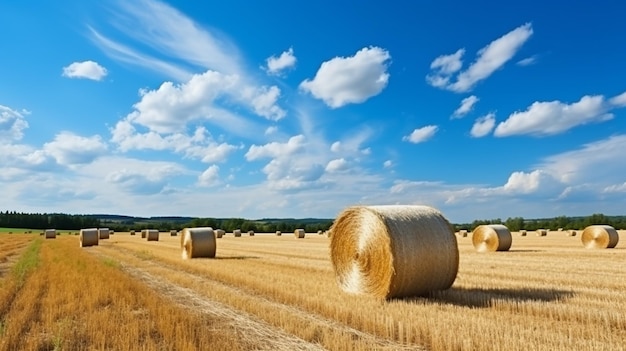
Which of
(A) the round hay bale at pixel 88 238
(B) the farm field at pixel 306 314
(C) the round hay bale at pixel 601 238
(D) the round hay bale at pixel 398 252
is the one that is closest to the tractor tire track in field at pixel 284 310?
(B) the farm field at pixel 306 314

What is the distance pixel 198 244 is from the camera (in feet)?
66.2

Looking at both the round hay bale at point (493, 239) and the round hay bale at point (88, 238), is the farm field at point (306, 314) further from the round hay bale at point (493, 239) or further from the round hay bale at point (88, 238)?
the round hay bale at point (88, 238)

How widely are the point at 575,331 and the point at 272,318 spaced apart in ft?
13.0

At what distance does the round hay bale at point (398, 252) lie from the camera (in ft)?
30.3

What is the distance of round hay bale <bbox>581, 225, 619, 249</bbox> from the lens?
23.2 meters

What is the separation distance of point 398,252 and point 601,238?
60.4 ft

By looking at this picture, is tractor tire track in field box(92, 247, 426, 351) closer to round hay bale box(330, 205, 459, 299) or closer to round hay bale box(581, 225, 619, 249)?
round hay bale box(330, 205, 459, 299)

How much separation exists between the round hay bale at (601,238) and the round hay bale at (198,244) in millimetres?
17098

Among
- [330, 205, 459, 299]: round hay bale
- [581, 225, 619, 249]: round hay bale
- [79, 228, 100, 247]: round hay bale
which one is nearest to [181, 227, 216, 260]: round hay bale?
[330, 205, 459, 299]: round hay bale

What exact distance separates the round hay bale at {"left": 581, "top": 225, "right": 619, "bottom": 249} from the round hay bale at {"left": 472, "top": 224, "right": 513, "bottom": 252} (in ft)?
14.4

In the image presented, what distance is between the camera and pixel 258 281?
446 inches

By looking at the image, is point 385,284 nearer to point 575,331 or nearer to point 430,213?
point 430,213

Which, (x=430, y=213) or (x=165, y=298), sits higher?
(x=430, y=213)

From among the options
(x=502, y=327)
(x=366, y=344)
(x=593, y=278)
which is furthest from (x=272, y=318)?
(x=593, y=278)
